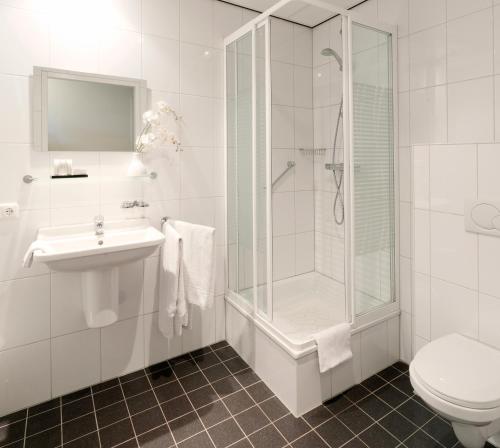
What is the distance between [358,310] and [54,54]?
226 cm

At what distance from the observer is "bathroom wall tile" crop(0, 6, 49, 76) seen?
1719 millimetres

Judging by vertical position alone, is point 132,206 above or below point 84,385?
above

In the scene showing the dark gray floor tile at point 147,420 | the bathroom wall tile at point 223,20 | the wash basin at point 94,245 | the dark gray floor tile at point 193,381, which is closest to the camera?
the wash basin at point 94,245

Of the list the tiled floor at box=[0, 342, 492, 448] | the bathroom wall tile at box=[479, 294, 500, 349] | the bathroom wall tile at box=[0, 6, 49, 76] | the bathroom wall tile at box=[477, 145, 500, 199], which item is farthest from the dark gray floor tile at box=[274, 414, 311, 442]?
the bathroom wall tile at box=[0, 6, 49, 76]

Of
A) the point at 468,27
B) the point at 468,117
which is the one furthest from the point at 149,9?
the point at 468,117

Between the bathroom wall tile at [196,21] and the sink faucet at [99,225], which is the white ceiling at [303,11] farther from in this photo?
the sink faucet at [99,225]

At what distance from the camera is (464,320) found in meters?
1.86

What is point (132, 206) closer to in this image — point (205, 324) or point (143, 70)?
point (143, 70)

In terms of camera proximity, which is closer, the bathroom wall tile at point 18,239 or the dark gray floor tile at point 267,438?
the dark gray floor tile at point 267,438

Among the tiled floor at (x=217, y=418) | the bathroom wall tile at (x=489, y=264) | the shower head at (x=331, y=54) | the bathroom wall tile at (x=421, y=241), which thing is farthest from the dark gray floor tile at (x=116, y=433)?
the shower head at (x=331, y=54)

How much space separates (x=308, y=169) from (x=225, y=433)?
6.16 ft

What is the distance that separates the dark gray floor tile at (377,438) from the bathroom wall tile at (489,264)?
89 centimetres

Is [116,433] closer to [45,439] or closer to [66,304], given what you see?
[45,439]

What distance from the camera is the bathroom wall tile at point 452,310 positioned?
1.83 metres
